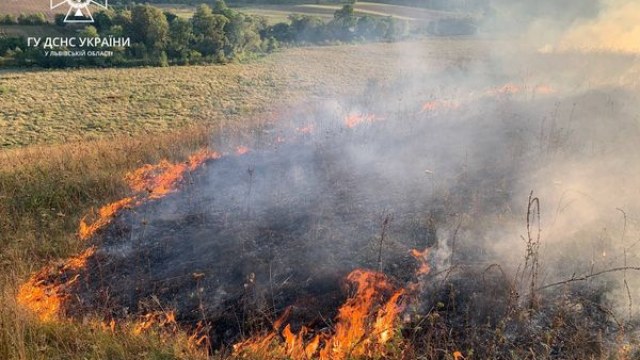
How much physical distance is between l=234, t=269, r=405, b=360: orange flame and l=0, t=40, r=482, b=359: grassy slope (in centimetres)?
77

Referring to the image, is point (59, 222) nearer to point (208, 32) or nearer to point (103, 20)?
point (208, 32)

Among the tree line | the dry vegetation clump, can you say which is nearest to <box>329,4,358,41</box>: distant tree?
the tree line

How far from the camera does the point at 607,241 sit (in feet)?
17.0

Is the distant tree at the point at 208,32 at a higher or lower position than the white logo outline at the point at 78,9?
lower

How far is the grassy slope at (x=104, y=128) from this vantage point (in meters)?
3.91

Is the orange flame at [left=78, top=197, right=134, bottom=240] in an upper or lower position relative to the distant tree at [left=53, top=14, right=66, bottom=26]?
lower

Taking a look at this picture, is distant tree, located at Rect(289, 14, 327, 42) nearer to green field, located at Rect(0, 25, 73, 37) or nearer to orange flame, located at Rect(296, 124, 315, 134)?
green field, located at Rect(0, 25, 73, 37)

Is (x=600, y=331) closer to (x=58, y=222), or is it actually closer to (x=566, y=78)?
(x=58, y=222)

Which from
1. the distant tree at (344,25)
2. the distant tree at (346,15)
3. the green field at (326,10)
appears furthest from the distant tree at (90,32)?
the distant tree at (346,15)

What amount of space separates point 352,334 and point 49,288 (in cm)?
396

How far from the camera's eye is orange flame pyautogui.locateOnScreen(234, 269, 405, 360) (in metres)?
3.84

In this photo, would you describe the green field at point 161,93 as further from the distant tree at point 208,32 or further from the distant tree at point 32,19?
the distant tree at point 32,19

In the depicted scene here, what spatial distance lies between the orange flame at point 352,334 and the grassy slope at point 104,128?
2.54 ft

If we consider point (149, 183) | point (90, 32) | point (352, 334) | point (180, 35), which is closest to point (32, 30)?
point (90, 32)
